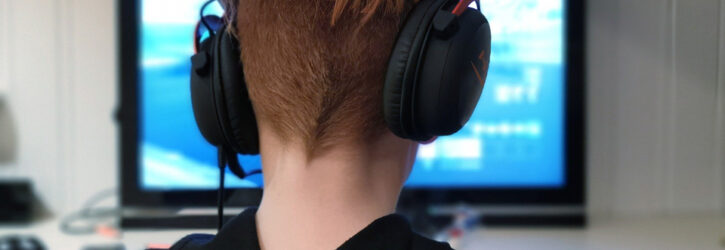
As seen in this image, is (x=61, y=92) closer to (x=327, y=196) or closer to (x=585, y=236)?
(x=327, y=196)

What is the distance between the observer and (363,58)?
1.44 ft

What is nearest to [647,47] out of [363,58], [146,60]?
[363,58]

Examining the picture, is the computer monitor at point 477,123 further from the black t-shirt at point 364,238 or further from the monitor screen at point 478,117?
the black t-shirt at point 364,238

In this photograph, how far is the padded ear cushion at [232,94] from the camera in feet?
1.55

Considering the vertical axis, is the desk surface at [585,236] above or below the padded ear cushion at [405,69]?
below

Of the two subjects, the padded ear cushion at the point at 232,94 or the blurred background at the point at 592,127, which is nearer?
the padded ear cushion at the point at 232,94

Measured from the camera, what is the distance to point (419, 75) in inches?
17.2

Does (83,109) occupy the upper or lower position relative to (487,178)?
upper

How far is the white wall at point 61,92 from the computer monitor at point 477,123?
0.07 metres

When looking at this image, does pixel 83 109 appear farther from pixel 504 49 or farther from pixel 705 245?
pixel 705 245

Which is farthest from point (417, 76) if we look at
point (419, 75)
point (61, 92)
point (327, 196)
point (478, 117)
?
point (61, 92)

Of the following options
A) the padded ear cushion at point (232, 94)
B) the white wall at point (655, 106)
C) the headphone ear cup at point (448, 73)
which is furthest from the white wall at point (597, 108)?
the padded ear cushion at point (232, 94)

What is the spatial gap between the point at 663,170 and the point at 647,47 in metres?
0.26

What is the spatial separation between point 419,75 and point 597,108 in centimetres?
88
